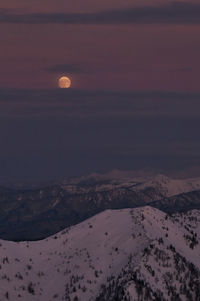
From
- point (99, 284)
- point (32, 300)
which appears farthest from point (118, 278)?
point (32, 300)

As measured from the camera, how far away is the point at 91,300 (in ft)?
634

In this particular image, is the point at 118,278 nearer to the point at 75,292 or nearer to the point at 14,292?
the point at 75,292

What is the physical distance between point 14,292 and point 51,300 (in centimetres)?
818

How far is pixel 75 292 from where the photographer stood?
199m

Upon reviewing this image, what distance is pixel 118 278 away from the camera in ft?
648

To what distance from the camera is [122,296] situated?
187 meters

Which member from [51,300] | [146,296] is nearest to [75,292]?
[51,300]

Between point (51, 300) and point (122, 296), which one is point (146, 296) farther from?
point (51, 300)

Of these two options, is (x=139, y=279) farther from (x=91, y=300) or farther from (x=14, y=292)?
(x=14, y=292)

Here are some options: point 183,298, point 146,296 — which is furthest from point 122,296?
point 183,298

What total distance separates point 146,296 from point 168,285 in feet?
34.2

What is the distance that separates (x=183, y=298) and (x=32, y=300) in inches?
1277

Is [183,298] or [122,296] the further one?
[183,298]

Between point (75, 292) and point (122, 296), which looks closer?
point (122, 296)
